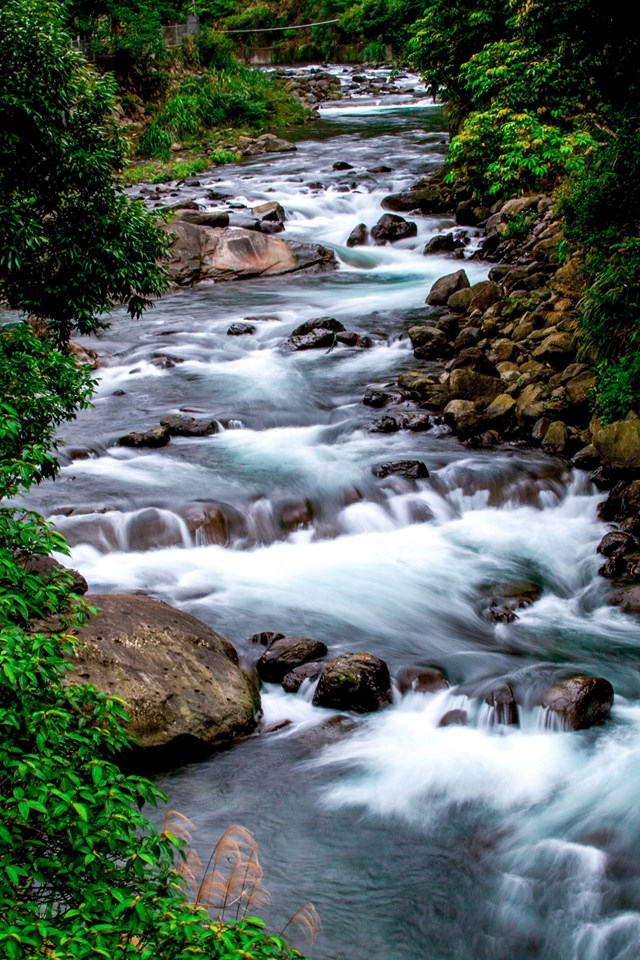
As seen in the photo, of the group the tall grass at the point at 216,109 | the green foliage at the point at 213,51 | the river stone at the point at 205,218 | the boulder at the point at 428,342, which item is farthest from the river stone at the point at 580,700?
the green foliage at the point at 213,51

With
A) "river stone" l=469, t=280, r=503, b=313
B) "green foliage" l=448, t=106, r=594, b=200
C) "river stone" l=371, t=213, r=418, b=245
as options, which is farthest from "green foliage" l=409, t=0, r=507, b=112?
"green foliage" l=448, t=106, r=594, b=200

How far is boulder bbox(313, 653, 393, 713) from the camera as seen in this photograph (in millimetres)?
8898

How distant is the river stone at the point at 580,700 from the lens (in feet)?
28.1

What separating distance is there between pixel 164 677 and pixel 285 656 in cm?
148

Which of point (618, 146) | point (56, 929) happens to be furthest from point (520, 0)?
point (56, 929)

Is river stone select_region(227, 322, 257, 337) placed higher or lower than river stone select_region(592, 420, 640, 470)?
higher

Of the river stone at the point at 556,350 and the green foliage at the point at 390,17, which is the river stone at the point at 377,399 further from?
the green foliage at the point at 390,17

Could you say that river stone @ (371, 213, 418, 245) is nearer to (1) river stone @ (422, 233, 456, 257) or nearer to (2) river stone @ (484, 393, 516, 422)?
(1) river stone @ (422, 233, 456, 257)

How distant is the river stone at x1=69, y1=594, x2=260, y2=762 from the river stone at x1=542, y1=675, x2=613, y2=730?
2838mm

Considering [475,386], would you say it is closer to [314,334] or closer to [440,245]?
[314,334]

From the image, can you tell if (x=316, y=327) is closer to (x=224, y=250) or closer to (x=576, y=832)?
(x=224, y=250)

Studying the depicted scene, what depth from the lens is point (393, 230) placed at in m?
25.1

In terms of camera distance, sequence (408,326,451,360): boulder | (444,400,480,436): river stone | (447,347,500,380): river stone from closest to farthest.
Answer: (444,400,480,436): river stone
(447,347,500,380): river stone
(408,326,451,360): boulder

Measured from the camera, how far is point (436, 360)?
57.9ft
